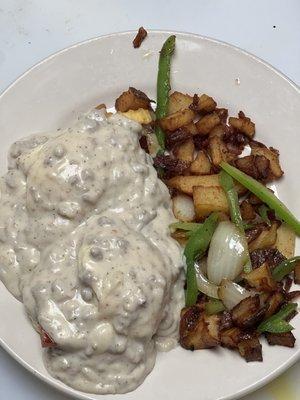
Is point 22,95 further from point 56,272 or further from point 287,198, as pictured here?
point 287,198

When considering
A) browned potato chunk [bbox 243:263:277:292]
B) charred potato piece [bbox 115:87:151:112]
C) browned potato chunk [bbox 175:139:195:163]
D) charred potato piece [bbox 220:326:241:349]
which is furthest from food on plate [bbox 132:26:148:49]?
charred potato piece [bbox 220:326:241:349]

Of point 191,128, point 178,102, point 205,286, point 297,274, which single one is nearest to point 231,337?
point 205,286

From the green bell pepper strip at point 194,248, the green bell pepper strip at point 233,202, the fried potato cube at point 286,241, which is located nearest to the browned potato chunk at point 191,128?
the green bell pepper strip at point 233,202

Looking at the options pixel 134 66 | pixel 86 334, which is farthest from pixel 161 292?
pixel 134 66

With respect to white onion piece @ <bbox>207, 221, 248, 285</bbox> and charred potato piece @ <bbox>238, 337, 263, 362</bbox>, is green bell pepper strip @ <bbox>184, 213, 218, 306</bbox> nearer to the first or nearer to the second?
white onion piece @ <bbox>207, 221, 248, 285</bbox>

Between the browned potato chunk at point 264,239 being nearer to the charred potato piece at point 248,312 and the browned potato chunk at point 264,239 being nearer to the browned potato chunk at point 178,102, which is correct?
the charred potato piece at point 248,312

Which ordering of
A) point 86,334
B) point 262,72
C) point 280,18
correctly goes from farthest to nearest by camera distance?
1. point 280,18
2. point 262,72
3. point 86,334

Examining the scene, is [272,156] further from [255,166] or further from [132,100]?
[132,100]
